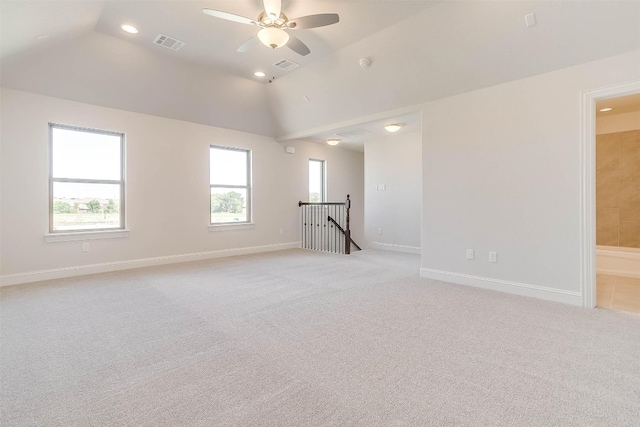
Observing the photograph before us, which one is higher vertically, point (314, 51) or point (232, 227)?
point (314, 51)

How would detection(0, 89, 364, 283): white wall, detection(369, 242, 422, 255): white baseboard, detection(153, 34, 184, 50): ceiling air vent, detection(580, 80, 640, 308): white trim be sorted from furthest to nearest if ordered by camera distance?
detection(369, 242, 422, 255): white baseboard < detection(0, 89, 364, 283): white wall < detection(153, 34, 184, 50): ceiling air vent < detection(580, 80, 640, 308): white trim

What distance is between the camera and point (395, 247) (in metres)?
7.44

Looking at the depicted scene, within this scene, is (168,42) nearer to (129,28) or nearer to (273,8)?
(129,28)

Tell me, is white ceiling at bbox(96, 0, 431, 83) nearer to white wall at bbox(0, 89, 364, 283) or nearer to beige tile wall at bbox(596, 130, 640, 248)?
white wall at bbox(0, 89, 364, 283)

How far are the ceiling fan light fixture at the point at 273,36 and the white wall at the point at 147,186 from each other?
3371mm

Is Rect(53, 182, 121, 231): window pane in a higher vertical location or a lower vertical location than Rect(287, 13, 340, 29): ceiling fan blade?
lower

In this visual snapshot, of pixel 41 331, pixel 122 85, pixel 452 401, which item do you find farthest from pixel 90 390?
pixel 122 85

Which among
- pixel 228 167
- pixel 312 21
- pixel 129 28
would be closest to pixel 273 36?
pixel 312 21

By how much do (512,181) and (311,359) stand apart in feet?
10.8

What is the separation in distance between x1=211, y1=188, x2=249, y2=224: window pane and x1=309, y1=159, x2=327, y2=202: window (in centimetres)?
213

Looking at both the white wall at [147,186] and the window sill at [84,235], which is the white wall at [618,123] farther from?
the window sill at [84,235]

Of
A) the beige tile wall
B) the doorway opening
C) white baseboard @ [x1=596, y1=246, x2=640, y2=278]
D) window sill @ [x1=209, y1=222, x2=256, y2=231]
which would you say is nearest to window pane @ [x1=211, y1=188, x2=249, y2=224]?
window sill @ [x1=209, y1=222, x2=256, y2=231]

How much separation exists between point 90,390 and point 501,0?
466 centimetres

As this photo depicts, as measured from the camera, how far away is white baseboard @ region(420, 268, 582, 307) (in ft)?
11.1
